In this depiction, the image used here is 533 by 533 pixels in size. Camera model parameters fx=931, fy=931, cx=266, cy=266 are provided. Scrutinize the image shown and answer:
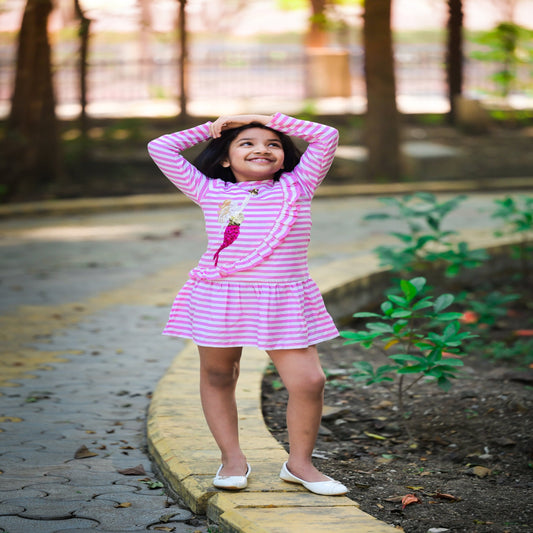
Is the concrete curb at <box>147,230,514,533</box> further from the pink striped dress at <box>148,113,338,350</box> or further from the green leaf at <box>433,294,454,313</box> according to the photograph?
the green leaf at <box>433,294,454,313</box>

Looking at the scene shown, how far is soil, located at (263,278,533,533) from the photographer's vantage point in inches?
127

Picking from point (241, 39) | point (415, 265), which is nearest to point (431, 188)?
point (415, 265)

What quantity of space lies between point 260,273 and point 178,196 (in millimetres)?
10323

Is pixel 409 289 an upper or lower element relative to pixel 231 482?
upper

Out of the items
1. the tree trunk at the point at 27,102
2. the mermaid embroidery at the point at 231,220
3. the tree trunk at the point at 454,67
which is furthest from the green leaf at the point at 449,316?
the tree trunk at the point at 454,67

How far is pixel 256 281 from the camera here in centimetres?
323

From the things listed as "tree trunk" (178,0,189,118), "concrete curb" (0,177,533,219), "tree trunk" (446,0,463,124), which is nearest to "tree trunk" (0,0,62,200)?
"concrete curb" (0,177,533,219)

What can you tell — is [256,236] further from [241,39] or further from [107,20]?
[241,39]

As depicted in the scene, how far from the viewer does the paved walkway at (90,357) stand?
3348 millimetres

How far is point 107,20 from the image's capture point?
14.0 meters

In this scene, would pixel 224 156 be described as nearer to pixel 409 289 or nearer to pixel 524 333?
pixel 409 289

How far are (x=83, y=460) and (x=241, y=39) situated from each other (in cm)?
5355

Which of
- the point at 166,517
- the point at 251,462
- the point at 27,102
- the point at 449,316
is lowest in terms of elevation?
the point at 166,517

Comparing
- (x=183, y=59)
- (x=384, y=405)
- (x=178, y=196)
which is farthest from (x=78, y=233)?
(x=183, y=59)
